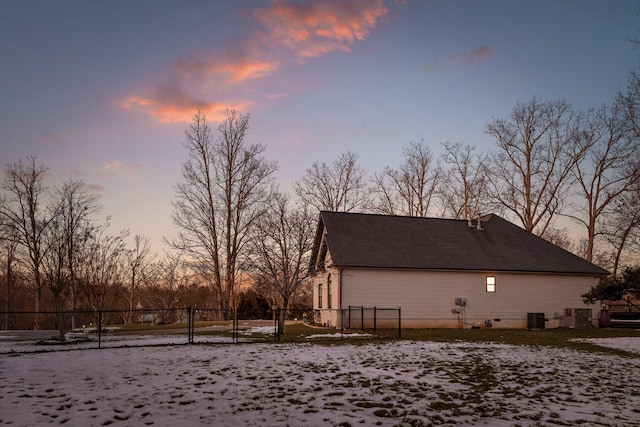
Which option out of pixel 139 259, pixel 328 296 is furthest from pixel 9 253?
pixel 328 296

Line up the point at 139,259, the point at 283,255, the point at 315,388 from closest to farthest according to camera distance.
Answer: the point at 315,388
the point at 283,255
the point at 139,259

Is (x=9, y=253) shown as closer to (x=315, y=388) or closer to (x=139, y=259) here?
(x=139, y=259)

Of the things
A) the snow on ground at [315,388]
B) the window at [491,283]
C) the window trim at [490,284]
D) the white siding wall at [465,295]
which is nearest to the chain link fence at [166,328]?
the white siding wall at [465,295]

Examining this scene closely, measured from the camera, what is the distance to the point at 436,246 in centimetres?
3025

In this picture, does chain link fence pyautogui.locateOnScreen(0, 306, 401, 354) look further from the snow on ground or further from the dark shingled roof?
the snow on ground

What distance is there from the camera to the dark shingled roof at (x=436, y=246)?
2808 cm

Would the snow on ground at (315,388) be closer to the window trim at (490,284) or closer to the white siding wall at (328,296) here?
the white siding wall at (328,296)

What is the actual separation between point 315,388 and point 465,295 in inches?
848

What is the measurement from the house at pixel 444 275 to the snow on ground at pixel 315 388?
1217cm

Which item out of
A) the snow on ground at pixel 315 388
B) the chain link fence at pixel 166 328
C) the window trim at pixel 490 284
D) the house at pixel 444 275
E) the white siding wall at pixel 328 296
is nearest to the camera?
the snow on ground at pixel 315 388

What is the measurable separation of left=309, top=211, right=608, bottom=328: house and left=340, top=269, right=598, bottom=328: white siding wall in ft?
0.19

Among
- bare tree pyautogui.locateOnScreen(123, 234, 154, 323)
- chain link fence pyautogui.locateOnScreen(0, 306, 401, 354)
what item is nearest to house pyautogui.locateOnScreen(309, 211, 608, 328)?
chain link fence pyautogui.locateOnScreen(0, 306, 401, 354)

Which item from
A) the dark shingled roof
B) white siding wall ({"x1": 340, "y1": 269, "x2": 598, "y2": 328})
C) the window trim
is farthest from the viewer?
the window trim

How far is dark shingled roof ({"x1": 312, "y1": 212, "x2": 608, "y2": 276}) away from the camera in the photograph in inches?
1106
